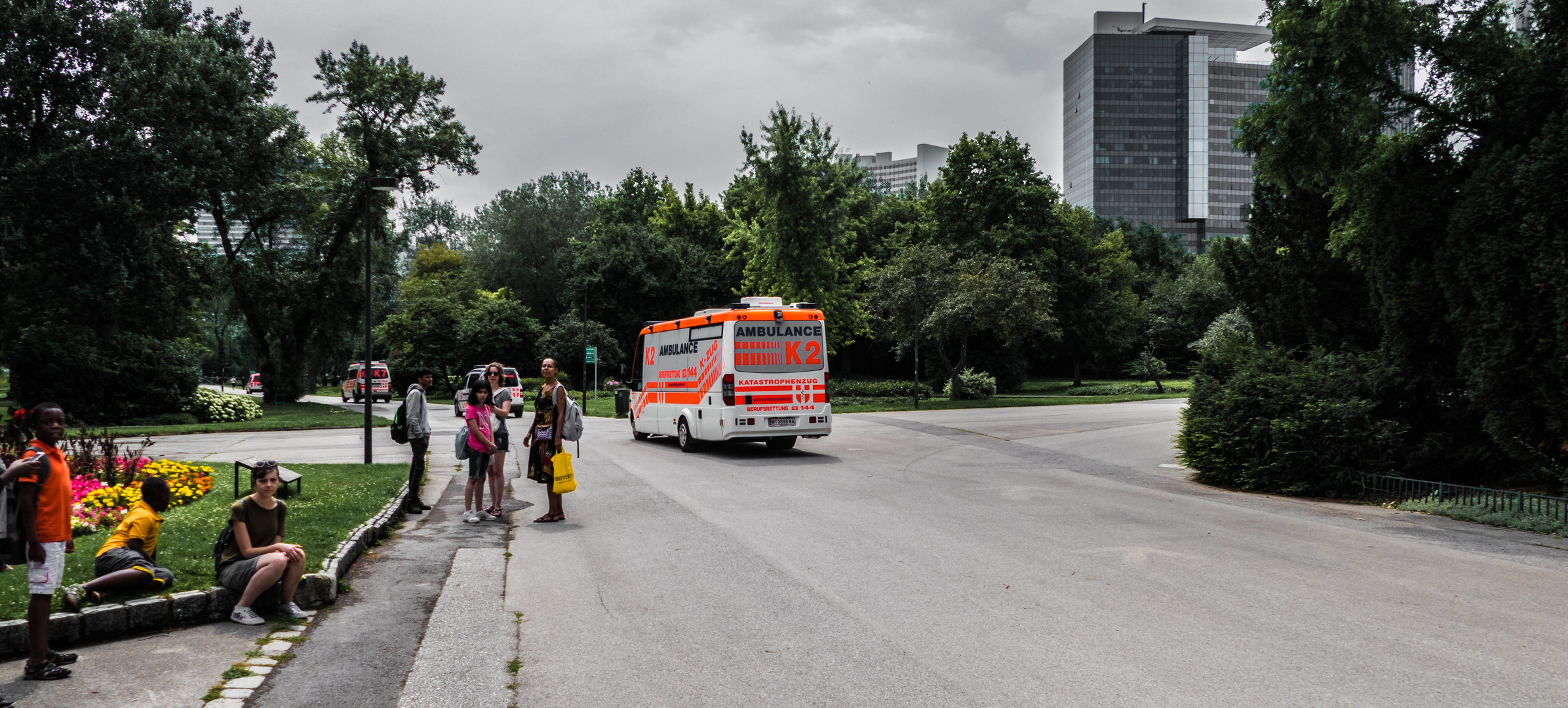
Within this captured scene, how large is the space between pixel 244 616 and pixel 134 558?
0.84 meters

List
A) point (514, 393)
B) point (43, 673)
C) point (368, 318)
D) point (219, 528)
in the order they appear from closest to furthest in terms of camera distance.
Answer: point (43, 673)
point (219, 528)
point (368, 318)
point (514, 393)

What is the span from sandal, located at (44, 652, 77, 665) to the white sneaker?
927 mm

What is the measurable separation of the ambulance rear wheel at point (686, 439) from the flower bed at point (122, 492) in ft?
27.5

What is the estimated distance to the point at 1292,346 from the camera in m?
16.2

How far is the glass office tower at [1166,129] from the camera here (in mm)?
140750

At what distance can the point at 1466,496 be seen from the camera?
10.9 m

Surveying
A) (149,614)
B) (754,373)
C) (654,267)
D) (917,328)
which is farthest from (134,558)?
(654,267)

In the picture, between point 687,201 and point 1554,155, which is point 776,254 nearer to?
point 687,201

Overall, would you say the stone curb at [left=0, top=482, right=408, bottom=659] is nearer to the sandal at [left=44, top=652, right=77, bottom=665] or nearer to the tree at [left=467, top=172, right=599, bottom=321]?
the sandal at [left=44, top=652, right=77, bottom=665]

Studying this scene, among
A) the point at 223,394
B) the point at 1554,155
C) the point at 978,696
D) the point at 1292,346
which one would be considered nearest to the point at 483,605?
the point at 978,696

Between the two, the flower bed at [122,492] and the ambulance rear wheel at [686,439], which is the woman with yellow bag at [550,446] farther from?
the ambulance rear wheel at [686,439]

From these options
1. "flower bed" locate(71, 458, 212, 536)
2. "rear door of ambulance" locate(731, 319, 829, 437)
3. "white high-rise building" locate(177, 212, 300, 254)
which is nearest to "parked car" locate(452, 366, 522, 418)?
"white high-rise building" locate(177, 212, 300, 254)

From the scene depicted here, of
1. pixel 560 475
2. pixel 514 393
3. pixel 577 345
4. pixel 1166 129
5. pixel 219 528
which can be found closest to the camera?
pixel 219 528

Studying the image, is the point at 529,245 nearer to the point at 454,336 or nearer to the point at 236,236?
the point at 454,336
